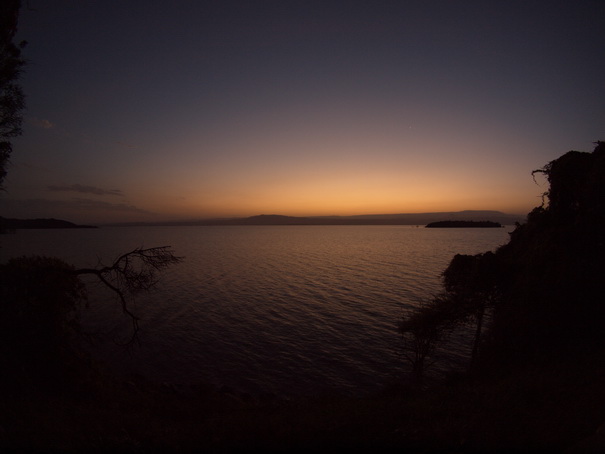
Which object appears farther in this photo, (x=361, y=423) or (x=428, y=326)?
(x=428, y=326)

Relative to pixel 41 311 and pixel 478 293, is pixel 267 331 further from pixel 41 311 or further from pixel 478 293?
pixel 478 293

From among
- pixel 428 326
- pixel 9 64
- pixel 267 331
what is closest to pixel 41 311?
pixel 9 64

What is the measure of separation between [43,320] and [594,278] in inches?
1277

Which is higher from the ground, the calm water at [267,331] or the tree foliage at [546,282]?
the tree foliage at [546,282]

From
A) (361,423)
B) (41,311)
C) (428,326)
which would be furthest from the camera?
(428,326)

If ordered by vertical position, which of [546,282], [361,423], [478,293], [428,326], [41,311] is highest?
[546,282]

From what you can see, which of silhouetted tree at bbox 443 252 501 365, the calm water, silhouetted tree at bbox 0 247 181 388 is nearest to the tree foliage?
silhouetted tree at bbox 443 252 501 365

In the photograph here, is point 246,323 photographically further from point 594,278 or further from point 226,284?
point 594,278

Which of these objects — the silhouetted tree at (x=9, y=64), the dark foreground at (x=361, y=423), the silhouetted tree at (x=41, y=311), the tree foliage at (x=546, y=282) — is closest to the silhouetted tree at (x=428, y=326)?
the tree foliage at (x=546, y=282)

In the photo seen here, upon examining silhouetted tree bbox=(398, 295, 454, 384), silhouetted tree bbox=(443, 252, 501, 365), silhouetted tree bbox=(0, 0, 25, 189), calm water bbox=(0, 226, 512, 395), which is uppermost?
silhouetted tree bbox=(0, 0, 25, 189)

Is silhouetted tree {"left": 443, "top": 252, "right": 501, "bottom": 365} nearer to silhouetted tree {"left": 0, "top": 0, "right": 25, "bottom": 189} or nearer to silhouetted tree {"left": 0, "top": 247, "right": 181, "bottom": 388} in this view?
silhouetted tree {"left": 0, "top": 247, "right": 181, "bottom": 388}

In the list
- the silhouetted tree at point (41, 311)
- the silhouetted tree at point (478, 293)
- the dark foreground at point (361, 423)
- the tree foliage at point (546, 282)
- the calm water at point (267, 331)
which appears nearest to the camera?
the dark foreground at point (361, 423)

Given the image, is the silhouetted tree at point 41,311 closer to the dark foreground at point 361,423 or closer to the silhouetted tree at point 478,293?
the dark foreground at point 361,423

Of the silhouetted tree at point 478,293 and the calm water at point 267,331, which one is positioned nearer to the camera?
the silhouetted tree at point 478,293
